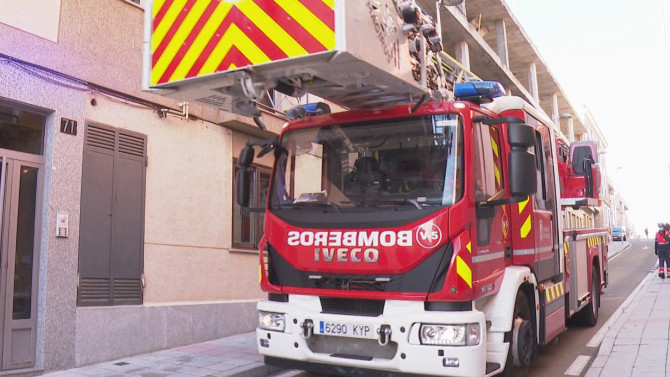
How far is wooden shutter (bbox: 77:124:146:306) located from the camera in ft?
22.4

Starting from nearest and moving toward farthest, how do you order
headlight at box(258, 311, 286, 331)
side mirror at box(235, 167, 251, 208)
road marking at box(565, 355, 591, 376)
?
headlight at box(258, 311, 286, 331) < side mirror at box(235, 167, 251, 208) < road marking at box(565, 355, 591, 376)

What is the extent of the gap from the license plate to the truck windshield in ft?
3.05

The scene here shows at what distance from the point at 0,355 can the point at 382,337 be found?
420 cm

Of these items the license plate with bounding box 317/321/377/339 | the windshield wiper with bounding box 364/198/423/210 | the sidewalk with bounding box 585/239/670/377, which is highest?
the windshield wiper with bounding box 364/198/423/210

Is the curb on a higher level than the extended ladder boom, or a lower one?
lower

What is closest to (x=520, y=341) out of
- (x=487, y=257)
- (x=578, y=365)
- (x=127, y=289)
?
(x=487, y=257)

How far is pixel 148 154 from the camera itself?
7777 mm

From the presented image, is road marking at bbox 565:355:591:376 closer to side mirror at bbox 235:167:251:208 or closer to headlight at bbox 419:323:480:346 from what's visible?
headlight at bbox 419:323:480:346

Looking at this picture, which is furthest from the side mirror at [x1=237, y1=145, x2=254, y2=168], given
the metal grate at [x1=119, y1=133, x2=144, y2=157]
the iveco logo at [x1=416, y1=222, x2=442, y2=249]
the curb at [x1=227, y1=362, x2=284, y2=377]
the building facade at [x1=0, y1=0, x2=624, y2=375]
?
the metal grate at [x1=119, y1=133, x2=144, y2=157]

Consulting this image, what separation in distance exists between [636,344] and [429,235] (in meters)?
4.09

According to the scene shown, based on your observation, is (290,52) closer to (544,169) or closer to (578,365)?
(544,169)

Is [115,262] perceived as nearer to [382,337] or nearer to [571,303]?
[382,337]

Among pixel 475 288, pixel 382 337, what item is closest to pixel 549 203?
pixel 475 288

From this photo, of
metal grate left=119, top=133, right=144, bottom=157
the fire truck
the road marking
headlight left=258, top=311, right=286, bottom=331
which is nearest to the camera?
the fire truck
